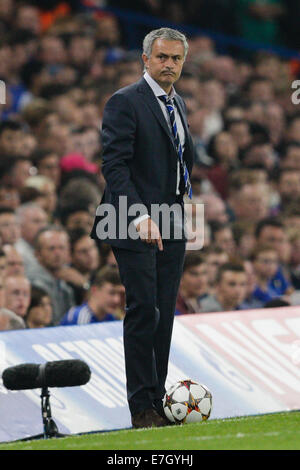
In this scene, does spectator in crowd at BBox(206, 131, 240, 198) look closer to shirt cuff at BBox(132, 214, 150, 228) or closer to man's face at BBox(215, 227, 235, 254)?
man's face at BBox(215, 227, 235, 254)

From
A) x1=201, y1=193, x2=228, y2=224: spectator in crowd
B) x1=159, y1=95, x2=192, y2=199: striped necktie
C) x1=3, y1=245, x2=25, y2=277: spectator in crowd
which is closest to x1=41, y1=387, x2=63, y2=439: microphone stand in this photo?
x1=159, y1=95, x2=192, y2=199: striped necktie

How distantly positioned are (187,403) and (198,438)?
0.91 m

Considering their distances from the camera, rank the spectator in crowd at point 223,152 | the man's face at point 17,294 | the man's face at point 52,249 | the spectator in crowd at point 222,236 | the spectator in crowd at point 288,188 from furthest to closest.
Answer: the spectator in crowd at point 223,152
the spectator in crowd at point 288,188
the spectator in crowd at point 222,236
the man's face at point 52,249
the man's face at point 17,294

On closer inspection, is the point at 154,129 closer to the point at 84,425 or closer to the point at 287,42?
the point at 84,425

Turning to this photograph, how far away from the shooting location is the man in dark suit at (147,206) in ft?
20.3

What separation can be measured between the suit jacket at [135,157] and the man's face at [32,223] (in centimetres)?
429

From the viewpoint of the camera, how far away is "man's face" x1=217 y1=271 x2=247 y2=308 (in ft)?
34.2

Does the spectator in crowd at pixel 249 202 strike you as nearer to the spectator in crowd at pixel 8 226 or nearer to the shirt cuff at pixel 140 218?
the spectator in crowd at pixel 8 226

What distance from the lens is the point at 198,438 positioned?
5.55m

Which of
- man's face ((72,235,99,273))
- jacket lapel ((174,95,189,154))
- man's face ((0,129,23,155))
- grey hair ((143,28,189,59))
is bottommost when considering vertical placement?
man's face ((72,235,99,273))

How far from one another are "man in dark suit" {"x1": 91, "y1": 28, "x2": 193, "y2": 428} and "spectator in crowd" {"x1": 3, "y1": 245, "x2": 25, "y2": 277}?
120 inches

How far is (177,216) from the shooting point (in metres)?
6.46

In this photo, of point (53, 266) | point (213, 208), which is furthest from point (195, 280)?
point (213, 208)

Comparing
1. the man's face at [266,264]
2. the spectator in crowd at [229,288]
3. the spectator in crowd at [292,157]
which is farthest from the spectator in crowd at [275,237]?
the spectator in crowd at [292,157]
